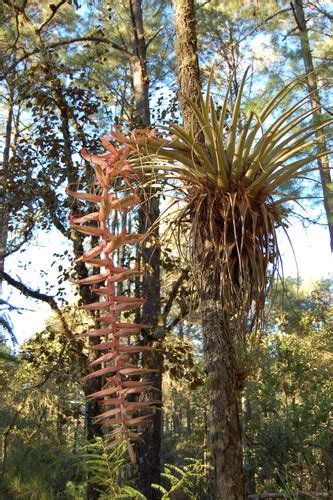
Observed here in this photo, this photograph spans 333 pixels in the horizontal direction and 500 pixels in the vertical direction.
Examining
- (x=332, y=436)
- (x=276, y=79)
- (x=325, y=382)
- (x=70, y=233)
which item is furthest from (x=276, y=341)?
(x=70, y=233)

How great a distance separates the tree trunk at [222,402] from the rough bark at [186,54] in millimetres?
835

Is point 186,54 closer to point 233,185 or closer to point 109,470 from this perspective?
point 233,185

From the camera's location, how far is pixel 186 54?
222cm

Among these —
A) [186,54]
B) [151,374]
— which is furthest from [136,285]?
[186,54]

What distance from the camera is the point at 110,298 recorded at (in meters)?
0.78

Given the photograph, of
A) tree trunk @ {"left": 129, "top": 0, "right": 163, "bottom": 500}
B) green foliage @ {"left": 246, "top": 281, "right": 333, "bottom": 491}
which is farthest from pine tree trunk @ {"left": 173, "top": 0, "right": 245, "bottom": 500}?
green foliage @ {"left": 246, "top": 281, "right": 333, "bottom": 491}

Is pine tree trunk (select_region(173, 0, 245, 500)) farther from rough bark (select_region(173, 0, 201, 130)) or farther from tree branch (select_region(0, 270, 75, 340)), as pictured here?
tree branch (select_region(0, 270, 75, 340))

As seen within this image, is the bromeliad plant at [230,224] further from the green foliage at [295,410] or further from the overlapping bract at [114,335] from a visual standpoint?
the green foliage at [295,410]

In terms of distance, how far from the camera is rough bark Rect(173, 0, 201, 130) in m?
2.14

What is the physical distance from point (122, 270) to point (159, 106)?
18.0 ft

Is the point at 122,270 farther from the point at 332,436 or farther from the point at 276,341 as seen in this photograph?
the point at 276,341

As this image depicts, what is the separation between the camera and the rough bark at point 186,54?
84.4 inches

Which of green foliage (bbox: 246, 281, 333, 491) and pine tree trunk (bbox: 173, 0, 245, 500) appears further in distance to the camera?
green foliage (bbox: 246, 281, 333, 491)

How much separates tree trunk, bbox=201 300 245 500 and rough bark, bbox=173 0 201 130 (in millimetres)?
835
